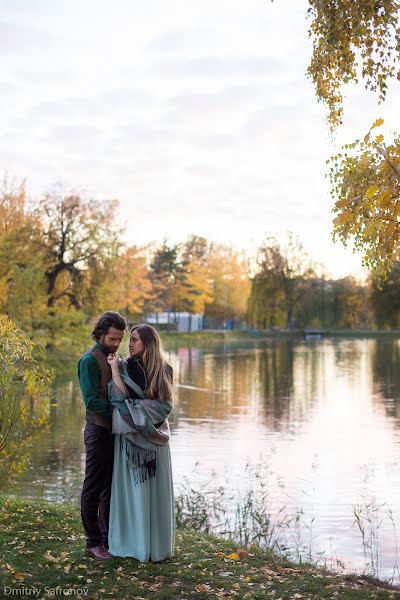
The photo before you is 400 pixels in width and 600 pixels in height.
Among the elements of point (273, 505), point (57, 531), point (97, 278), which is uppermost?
point (97, 278)

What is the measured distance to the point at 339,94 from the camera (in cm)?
848

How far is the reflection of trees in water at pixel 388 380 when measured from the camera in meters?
22.7

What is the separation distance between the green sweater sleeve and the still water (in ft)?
8.10

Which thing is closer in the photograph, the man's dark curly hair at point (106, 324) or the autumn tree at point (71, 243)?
the man's dark curly hair at point (106, 324)

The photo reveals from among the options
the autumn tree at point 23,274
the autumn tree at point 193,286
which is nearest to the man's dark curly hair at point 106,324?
the autumn tree at point 23,274

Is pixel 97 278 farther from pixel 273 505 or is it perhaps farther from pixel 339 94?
pixel 339 94

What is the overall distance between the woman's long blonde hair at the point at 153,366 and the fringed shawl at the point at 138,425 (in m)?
0.07

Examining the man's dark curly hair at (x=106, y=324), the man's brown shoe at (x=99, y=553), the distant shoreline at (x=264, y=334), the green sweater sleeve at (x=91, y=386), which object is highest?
the man's dark curly hair at (x=106, y=324)

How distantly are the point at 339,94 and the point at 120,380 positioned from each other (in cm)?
430

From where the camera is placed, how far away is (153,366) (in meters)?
5.87

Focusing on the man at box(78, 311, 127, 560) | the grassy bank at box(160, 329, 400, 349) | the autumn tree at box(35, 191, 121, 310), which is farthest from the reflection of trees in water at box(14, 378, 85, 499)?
the grassy bank at box(160, 329, 400, 349)

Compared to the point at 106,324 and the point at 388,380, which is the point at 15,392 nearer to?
the point at 106,324

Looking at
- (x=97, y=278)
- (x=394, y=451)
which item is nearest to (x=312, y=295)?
(x=97, y=278)

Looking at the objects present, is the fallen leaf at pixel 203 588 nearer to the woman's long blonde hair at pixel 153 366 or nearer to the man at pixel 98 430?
the man at pixel 98 430
